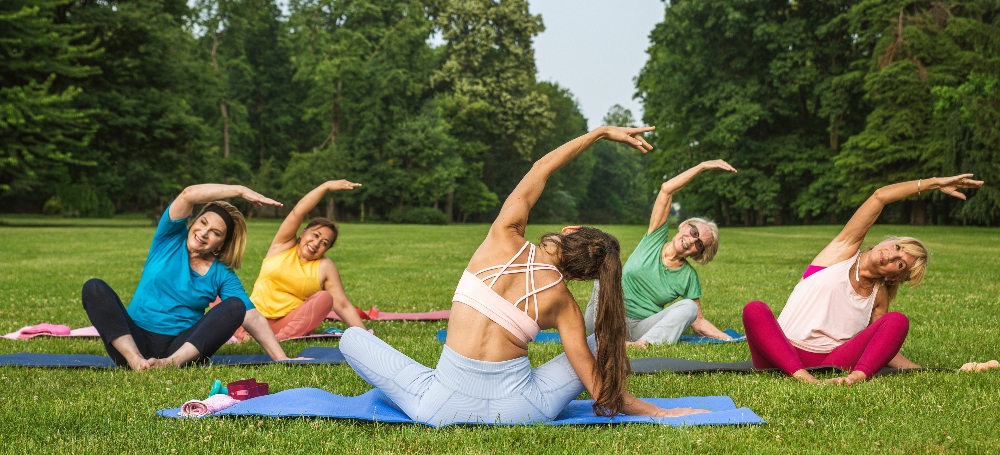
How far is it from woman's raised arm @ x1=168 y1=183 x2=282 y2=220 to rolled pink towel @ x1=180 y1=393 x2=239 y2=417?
1549mm

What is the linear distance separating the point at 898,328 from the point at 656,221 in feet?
9.20

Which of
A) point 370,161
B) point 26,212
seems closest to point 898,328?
point 370,161

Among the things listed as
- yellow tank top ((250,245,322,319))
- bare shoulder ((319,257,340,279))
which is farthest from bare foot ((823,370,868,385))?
yellow tank top ((250,245,322,319))

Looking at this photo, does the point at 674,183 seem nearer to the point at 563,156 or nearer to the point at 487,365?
the point at 563,156

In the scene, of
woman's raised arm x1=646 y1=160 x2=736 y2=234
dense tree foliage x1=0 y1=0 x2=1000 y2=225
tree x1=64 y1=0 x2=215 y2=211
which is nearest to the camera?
woman's raised arm x1=646 y1=160 x2=736 y2=234

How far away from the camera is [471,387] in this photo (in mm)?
4387

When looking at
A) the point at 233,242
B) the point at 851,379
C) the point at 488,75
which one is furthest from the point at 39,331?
the point at 488,75

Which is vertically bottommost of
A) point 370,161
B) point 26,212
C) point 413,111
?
point 26,212

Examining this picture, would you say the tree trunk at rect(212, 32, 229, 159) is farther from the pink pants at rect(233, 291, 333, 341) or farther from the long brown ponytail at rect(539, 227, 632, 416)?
the long brown ponytail at rect(539, 227, 632, 416)

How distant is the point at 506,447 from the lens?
13.4 ft

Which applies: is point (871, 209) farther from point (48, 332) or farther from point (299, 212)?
point (48, 332)

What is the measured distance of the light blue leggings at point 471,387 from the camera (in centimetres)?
436

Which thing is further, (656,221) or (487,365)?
(656,221)

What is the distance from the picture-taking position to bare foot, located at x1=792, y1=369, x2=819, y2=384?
5683mm
